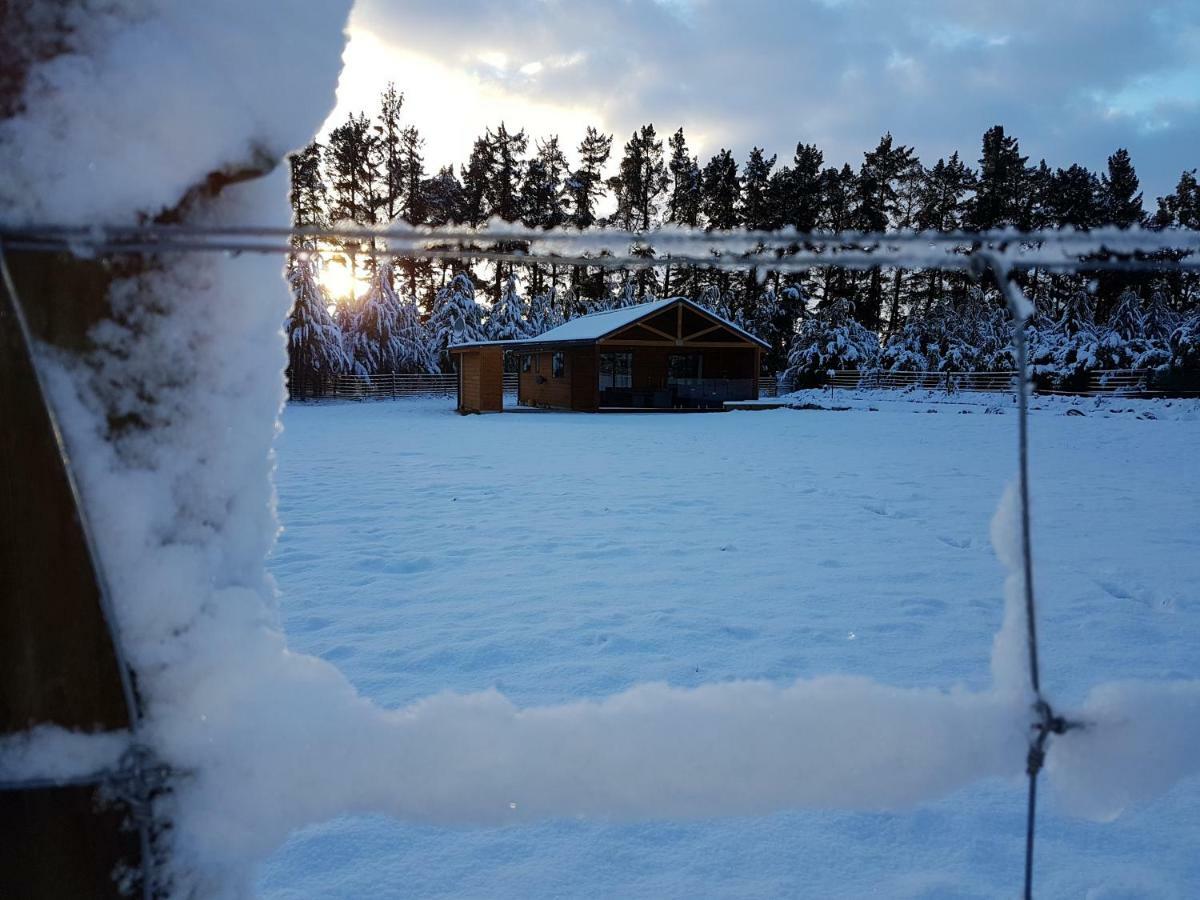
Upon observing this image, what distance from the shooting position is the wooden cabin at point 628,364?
23.5 metres

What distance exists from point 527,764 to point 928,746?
52cm

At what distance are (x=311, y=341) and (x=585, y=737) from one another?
3136 centimetres

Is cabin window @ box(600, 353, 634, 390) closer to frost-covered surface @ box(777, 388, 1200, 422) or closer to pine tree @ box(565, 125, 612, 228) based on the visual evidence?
frost-covered surface @ box(777, 388, 1200, 422)

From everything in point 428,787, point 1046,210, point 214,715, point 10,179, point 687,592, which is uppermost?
point 1046,210

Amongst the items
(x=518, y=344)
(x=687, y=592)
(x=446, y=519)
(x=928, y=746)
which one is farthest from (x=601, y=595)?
(x=518, y=344)

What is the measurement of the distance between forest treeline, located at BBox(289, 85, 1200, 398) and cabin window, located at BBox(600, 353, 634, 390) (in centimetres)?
980

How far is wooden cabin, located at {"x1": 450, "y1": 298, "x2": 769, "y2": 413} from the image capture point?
23.5 meters

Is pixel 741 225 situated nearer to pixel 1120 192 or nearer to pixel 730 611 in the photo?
pixel 1120 192

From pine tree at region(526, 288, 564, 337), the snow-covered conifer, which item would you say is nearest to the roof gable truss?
the snow-covered conifer

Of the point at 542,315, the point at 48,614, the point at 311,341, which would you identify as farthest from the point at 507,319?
the point at 48,614

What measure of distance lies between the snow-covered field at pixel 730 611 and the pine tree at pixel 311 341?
20.7 m

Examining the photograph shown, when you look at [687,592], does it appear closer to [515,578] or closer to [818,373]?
[515,578]

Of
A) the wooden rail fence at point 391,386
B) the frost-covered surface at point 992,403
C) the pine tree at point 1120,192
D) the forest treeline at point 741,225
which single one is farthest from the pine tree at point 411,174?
the pine tree at point 1120,192

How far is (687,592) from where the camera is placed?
Answer: 14.4 feet
